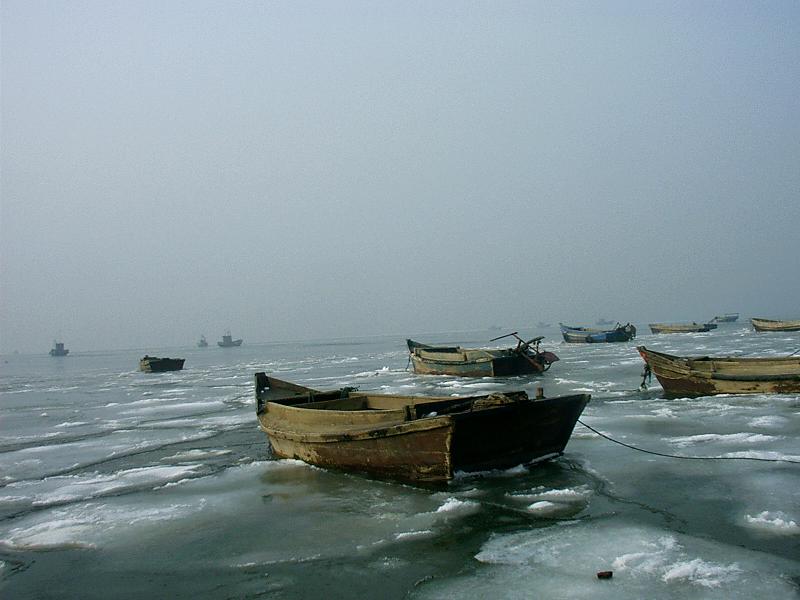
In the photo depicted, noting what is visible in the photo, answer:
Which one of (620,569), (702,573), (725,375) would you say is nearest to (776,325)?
(725,375)

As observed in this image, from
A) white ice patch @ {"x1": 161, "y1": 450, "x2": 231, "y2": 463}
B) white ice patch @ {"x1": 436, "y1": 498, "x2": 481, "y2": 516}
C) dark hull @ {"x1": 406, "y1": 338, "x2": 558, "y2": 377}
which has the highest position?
dark hull @ {"x1": 406, "y1": 338, "x2": 558, "y2": 377}

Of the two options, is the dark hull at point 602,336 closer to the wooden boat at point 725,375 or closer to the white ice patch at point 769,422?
the wooden boat at point 725,375

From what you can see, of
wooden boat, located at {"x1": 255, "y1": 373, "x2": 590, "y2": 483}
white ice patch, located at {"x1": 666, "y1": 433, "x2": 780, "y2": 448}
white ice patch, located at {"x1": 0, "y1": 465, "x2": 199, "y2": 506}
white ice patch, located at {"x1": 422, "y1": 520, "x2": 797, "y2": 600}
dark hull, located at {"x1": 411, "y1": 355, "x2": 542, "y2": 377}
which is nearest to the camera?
white ice patch, located at {"x1": 422, "y1": 520, "x2": 797, "y2": 600}

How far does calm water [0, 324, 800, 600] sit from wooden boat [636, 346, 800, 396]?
3492 millimetres

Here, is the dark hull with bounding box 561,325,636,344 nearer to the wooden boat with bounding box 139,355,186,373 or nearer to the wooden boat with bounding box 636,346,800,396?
the wooden boat with bounding box 139,355,186,373

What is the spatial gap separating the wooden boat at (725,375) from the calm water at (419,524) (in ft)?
11.5

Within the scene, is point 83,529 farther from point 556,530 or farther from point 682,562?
point 682,562

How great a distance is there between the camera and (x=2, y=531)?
8062 mm

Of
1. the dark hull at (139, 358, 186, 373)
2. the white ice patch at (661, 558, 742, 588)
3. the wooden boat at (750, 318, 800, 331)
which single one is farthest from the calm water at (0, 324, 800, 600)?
the wooden boat at (750, 318, 800, 331)

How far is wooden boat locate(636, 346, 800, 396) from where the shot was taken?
16.7 m

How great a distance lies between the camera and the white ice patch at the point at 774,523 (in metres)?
6.44

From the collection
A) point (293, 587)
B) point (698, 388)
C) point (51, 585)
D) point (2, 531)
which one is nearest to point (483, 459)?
point (293, 587)

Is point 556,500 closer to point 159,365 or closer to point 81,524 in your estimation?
point 81,524

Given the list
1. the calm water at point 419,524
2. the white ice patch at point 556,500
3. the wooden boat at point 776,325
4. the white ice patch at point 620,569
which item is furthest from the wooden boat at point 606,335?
the white ice patch at point 620,569
